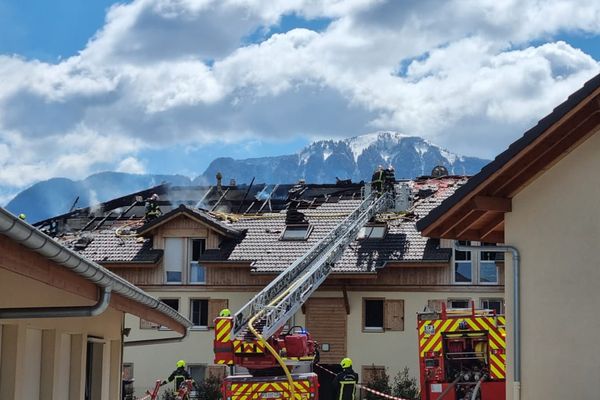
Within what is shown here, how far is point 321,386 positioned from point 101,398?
14827 millimetres

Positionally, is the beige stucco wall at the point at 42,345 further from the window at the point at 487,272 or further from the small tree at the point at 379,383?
the window at the point at 487,272

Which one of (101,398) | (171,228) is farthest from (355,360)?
(101,398)

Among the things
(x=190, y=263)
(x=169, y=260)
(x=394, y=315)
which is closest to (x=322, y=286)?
(x=394, y=315)

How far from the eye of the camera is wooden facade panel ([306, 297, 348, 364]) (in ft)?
107

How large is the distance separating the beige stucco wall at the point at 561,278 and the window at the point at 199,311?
24767 mm

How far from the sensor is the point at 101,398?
14875mm

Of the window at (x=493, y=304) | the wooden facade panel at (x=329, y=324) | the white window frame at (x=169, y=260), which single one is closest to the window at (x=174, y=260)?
the white window frame at (x=169, y=260)

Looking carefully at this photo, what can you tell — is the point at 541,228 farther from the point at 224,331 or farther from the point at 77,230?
the point at 77,230

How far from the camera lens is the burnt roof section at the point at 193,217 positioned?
115 feet

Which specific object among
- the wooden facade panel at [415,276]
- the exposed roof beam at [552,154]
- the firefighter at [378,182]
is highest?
the firefighter at [378,182]

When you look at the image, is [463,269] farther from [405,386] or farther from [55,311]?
[55,311]

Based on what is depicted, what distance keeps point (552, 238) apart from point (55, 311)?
190 inches

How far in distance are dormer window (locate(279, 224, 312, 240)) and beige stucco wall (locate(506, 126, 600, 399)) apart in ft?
81.6

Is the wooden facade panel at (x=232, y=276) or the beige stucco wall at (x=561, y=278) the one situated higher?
the wooden facade panel at (x=232, y=276)
